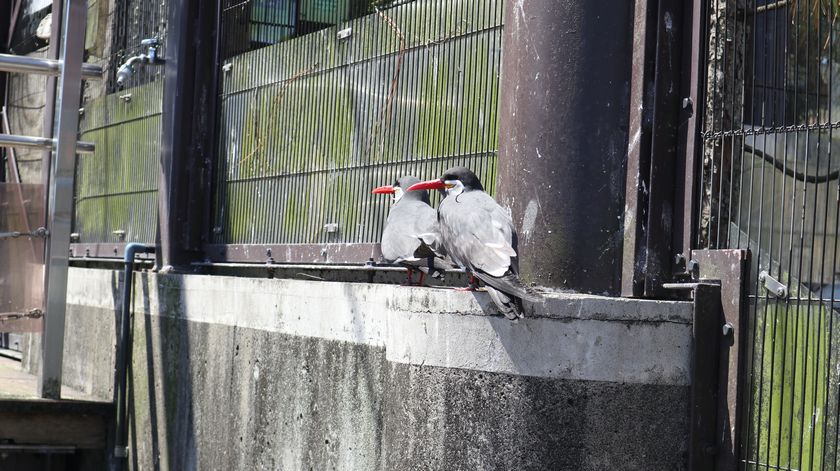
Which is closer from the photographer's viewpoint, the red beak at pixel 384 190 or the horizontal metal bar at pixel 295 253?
the red beak at pixel 384 190

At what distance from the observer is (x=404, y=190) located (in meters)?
5.68

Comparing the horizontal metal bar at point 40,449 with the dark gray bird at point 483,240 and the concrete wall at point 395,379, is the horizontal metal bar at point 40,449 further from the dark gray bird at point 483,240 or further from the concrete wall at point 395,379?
the dark gray bird at point 483,240

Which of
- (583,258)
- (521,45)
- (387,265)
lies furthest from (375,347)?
(521,45)

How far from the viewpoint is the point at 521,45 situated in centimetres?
482

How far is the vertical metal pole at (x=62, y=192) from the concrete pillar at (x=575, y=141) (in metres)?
3.95

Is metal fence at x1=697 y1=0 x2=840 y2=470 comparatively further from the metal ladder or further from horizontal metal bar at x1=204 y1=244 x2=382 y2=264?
the metal ladder

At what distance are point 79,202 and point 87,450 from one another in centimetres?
268

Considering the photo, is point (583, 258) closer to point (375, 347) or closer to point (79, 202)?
point (375, 347)

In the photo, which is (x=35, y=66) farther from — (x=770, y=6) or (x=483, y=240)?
(x=770, y=6)

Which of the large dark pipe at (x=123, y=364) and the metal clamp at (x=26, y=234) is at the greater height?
the metal clamp at (x=26, y=234)

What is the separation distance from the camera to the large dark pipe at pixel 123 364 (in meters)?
A: 7.93

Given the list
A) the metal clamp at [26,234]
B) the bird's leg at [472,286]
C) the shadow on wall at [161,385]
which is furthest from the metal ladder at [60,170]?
the bird's leg at [472,286]

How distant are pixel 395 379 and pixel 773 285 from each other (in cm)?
145

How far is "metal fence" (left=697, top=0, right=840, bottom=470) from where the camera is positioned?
4219mm
